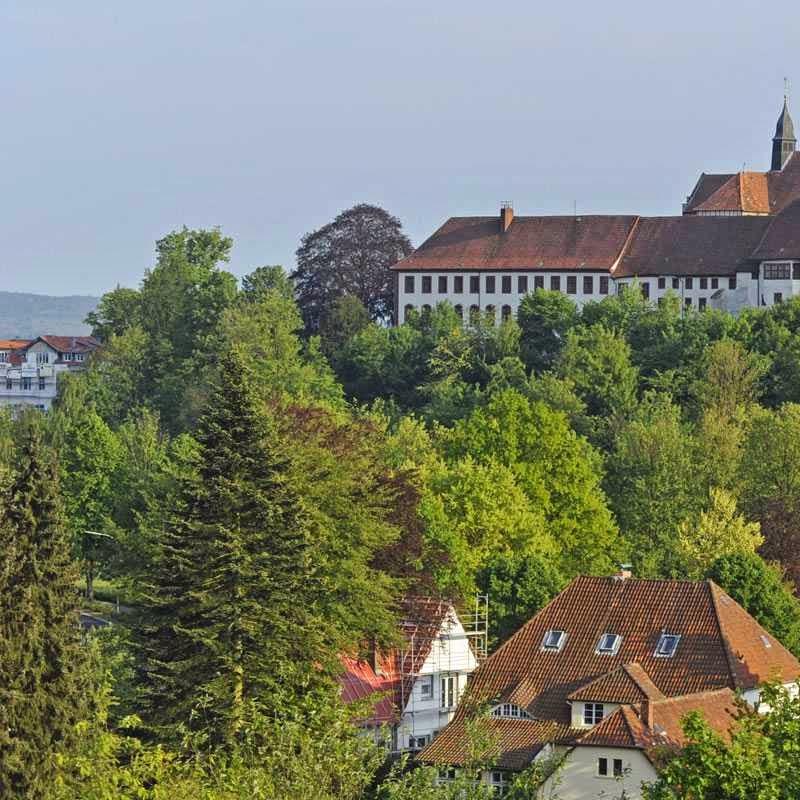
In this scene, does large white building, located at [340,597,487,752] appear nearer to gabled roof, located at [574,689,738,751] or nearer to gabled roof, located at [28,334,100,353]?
gabled roof, located at [574,689,738,751]

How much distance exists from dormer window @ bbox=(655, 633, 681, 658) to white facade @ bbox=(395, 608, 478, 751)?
491 centimetres

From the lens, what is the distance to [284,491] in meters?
48.0

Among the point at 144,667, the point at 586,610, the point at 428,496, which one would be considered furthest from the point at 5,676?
the point at 428,496

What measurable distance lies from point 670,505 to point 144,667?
42.1 metres

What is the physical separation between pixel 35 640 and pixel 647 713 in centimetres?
1296

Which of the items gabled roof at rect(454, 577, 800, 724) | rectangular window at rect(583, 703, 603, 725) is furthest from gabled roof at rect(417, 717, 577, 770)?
gabled roof at rect(454, 577, 800, 724)

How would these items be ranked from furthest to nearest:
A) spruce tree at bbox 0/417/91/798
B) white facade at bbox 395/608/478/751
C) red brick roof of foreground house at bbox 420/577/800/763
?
white facade at bbox 395/608/478/751 < red brick roof of foreground house at bbox 420/577/800/763 < spruce tree at bbox 0/417/91/798

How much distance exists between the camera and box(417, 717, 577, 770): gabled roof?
1971 inches

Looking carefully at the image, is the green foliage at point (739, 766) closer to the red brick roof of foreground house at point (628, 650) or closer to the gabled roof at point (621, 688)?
the gabled roof at point (621, 688)

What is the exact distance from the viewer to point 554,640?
58.4 meters

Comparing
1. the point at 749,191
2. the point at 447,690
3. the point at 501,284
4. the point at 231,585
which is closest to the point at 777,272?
the point at 749,191

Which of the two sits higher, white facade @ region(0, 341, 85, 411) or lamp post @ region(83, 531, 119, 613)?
white facade @ region(0, 341, 85, 411)

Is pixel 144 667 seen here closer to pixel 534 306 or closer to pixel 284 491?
pixel 284 491

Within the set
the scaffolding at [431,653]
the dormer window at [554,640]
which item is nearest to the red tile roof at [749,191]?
the scaffolding at [431,653]
